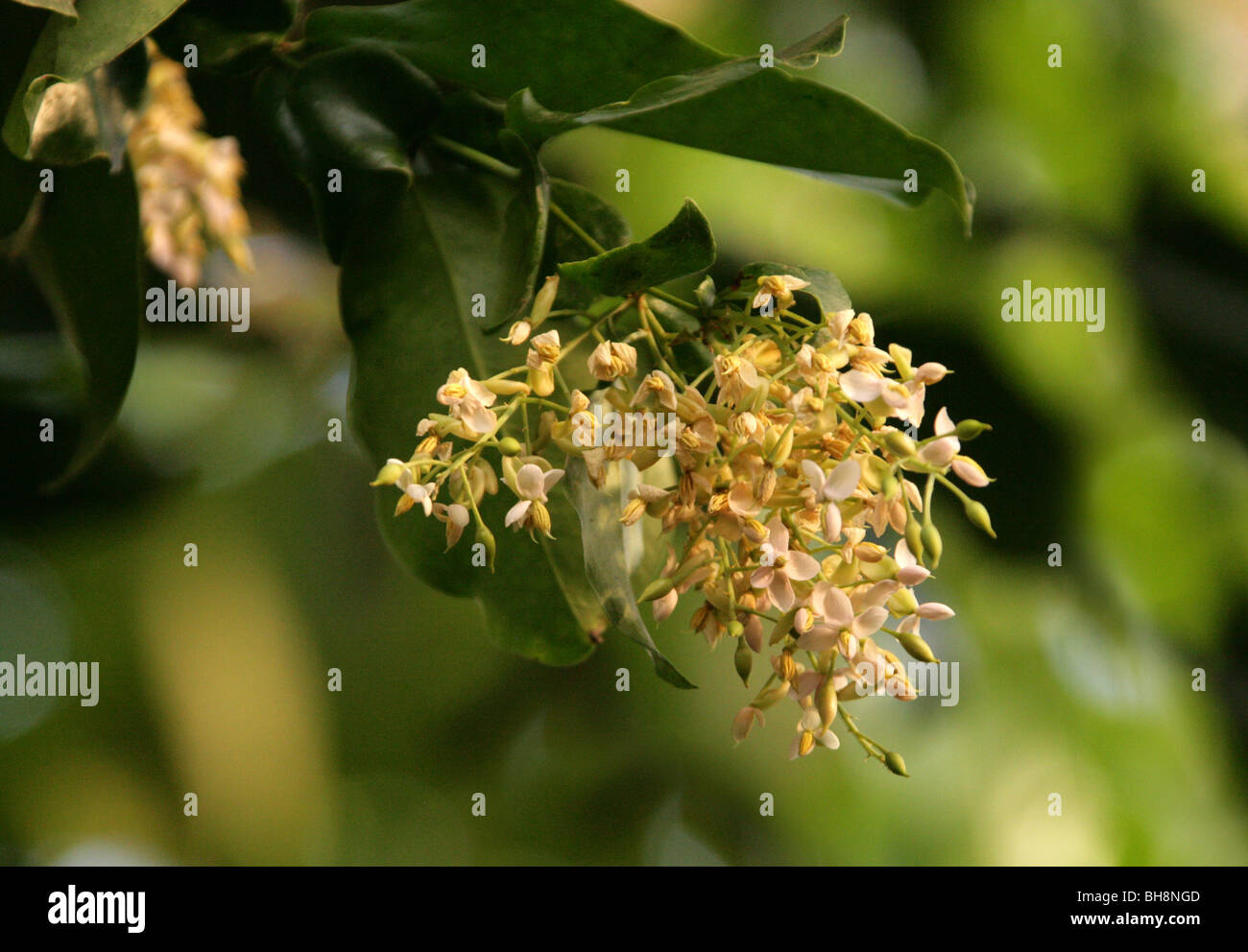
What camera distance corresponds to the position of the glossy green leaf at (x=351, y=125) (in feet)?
1.14

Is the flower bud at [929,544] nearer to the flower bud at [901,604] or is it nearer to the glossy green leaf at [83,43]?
the flower bud at [901,604]

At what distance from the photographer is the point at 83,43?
30cm

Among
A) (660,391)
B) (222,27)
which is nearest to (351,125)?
(222,27)

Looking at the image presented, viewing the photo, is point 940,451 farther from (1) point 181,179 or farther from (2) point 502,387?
(1) point 181,179

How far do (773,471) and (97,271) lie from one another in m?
0.31

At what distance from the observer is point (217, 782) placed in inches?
28.8

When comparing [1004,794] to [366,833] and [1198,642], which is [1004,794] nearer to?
[1198,642]

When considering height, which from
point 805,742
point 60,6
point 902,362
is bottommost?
point 805,742

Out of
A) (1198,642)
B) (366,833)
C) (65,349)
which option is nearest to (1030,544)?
(1198,642)

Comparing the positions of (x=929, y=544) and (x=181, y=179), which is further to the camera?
(x=181, y=179)

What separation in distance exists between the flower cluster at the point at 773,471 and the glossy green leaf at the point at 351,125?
10 cm

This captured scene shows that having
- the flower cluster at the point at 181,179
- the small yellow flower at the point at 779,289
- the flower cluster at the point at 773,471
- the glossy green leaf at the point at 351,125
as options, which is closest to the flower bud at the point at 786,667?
the flower cluster at the point at 773,471

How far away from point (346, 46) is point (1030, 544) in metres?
0.63
